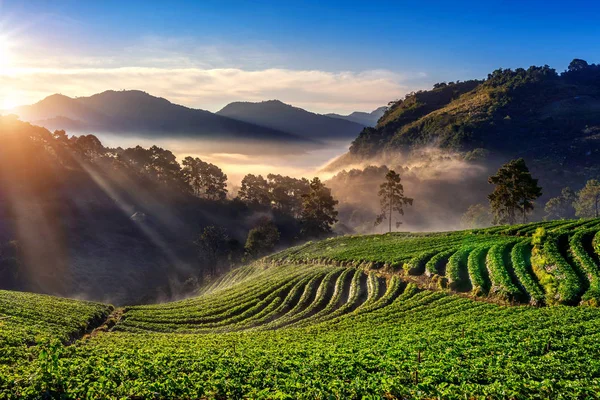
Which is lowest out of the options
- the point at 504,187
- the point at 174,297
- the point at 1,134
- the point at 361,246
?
the point at 174,297

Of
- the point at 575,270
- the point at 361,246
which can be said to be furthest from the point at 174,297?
the point at 575,270

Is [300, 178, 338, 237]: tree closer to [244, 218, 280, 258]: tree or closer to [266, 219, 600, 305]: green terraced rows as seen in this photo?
[244, 218, 280, 258]: tree

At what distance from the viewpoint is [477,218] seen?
16012 cm

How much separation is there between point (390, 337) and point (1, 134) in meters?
147

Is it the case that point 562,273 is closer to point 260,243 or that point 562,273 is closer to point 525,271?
point 525,271

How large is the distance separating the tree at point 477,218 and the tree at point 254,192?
77.6 m

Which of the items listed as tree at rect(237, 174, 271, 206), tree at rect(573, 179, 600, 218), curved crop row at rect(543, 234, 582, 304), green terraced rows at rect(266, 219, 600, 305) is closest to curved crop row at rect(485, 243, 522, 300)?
green terraced rows at rect(266, 219, 600, 305)

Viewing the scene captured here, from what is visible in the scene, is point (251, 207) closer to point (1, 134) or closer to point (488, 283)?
point (1, 134)

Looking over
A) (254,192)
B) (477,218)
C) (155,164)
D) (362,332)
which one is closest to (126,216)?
(155,164)

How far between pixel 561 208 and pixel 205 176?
140 metres

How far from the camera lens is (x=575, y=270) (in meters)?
44.2

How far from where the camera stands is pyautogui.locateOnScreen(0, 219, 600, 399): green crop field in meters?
18.7

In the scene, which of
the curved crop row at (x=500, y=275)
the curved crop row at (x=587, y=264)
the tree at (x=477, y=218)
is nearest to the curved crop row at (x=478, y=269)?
the curved crop row at (x=500, y=275)

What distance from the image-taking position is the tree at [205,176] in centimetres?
Answer: 17212
